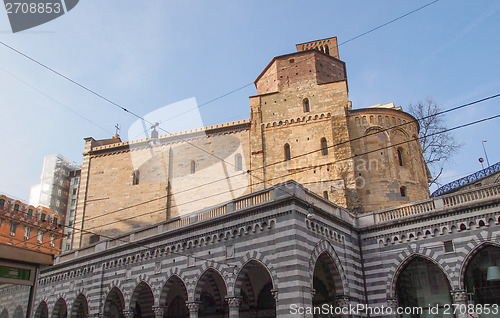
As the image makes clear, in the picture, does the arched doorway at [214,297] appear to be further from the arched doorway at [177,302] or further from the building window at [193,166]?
the building window at [193,166]

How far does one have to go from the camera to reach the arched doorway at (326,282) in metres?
17.2

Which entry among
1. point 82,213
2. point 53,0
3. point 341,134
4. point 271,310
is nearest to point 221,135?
point 341,134

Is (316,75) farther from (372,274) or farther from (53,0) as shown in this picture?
(53,0)

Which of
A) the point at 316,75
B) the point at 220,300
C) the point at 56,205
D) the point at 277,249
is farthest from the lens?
the point at 56,205

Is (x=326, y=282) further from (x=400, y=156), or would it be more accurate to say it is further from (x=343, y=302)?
(x=400, y=156)

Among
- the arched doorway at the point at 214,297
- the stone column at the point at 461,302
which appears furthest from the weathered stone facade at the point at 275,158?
the stone column at the point at 461,302

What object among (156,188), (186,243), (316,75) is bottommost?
(186,243)

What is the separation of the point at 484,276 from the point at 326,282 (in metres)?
6.18

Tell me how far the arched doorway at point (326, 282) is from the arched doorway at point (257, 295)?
2.09 m

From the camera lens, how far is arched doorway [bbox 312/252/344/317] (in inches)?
677

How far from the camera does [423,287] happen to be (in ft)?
58.2

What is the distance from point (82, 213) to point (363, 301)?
931 inches

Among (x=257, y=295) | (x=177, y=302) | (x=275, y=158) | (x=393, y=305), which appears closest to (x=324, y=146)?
(x=275, y=158)

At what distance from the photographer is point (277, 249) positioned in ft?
51.1
